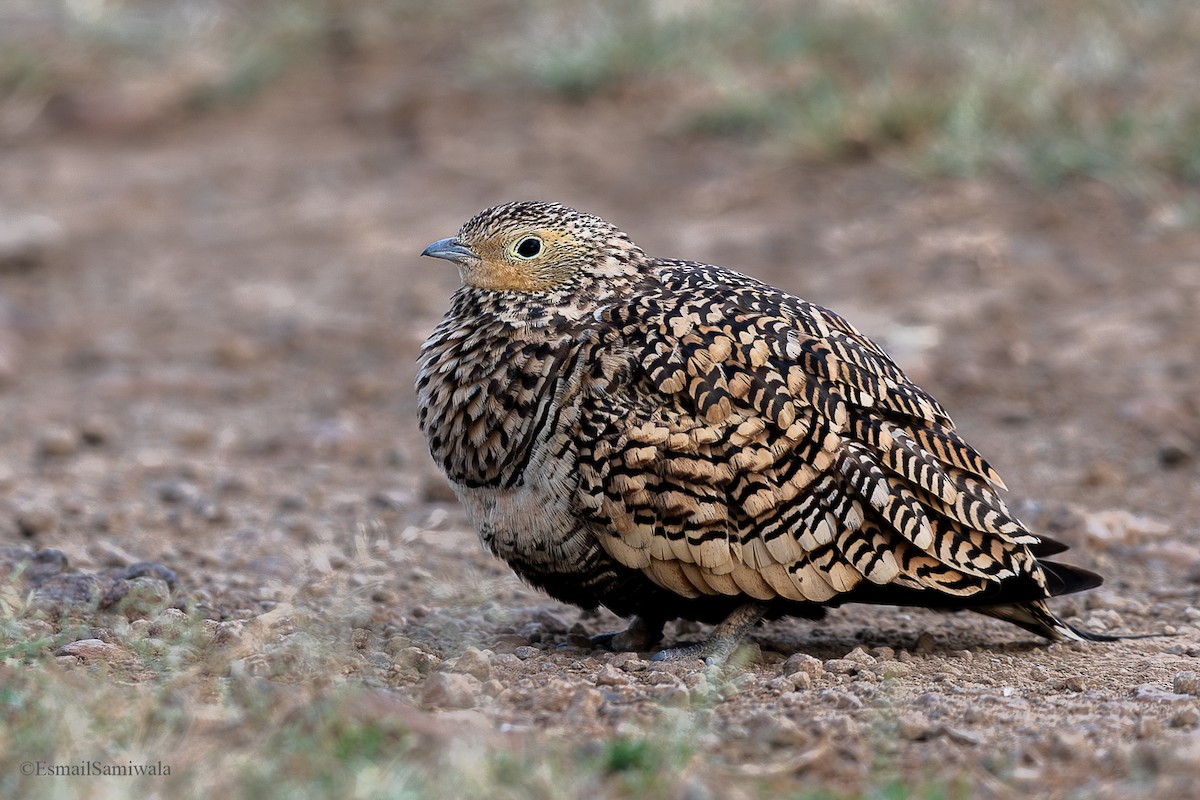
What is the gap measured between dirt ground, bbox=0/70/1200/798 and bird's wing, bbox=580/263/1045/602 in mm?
281

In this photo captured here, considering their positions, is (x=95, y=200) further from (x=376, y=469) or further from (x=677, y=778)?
(x=677, y=778)

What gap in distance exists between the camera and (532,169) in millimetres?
9852

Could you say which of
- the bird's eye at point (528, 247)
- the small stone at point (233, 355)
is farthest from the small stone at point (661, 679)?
the small stone at point (233, 355)

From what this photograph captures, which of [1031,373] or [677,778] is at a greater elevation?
[1031,373]

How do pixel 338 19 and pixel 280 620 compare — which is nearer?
pixel 280 620

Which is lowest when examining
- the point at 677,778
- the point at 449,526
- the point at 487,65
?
the point at 677,778

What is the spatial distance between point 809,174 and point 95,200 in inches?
189

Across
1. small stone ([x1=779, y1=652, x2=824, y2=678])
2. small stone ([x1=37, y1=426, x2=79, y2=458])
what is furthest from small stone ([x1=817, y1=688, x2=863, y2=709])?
small stone ([x1=37, y1=426, x2=79, y2=458])

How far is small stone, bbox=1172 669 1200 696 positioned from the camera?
3.90 meters

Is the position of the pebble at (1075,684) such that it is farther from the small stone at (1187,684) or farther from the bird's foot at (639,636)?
the bird's foot at (639,636)

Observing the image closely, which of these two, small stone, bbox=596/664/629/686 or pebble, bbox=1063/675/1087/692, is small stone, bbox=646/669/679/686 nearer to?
small stone, bbox=596/664/629/686

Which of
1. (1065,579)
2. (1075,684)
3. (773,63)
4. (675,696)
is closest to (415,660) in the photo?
(675,696)

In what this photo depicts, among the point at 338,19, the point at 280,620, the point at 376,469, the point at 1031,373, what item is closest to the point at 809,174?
the point at 1031,373

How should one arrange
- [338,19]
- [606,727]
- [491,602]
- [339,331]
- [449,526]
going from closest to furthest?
[606,727], [491,602], [449,526], [339,331], [338,19]
